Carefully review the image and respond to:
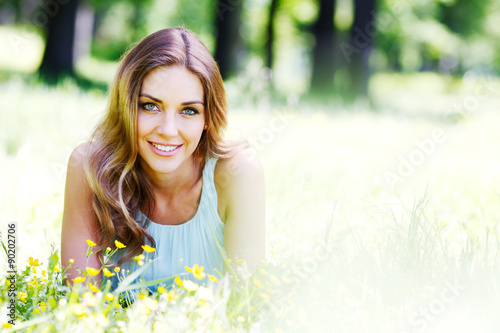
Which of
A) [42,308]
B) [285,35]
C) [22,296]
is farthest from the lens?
[285,35]

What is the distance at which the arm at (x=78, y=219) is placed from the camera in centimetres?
278

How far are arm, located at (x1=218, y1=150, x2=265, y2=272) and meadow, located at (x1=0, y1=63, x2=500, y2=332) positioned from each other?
0.16 metres

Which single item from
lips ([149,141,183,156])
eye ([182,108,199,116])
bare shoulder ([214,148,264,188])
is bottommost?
bare shoulder ([214,148,264,188])

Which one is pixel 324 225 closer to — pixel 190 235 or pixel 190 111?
pixel 190 235

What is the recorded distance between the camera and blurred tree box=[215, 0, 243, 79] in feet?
38.9

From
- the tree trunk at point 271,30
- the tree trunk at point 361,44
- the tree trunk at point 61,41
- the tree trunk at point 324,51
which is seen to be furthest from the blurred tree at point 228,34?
the tree trunk at point 271,30

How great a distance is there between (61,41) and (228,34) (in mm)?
3820

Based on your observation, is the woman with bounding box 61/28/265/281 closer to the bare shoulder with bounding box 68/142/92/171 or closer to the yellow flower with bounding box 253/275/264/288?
the bare shoulder with bounding box 68/142/92/171

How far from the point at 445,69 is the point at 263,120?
31.9 meters

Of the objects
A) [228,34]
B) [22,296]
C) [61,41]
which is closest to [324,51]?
[228,34]

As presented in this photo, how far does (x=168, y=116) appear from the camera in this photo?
8.82ft

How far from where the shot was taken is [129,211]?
116 inches

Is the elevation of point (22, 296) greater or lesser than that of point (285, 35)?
lesser

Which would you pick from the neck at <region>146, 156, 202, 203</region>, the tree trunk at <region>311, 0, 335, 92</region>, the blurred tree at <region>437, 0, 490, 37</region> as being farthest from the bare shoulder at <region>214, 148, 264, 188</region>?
the blurred tree at <region>437, 0, 490, 37</region>
